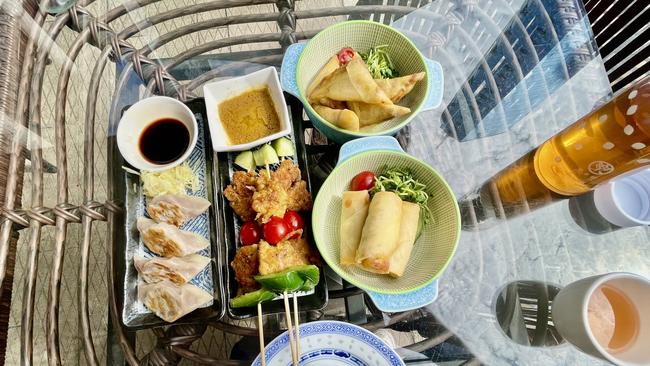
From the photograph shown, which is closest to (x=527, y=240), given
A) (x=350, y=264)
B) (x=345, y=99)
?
(x=350, y=264)

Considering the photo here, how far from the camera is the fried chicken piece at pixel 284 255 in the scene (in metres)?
1.23

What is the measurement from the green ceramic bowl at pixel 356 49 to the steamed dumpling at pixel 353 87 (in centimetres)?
8

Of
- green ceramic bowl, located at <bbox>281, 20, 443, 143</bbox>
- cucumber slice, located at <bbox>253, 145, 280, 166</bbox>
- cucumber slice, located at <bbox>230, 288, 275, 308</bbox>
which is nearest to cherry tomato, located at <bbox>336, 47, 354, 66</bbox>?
green ceramic bowl, located at <bbox>281, 20, 443, 143</bbox>

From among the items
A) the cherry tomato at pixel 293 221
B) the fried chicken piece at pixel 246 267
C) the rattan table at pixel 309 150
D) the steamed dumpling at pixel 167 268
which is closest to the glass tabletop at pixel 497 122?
the rattan table at pixel 309 150

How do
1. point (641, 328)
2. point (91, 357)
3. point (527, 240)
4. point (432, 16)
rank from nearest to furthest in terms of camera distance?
point (641, 328)
point (91, 357)
point (527, 240)
point (432, 16)

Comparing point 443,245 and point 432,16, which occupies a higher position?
point 432,16

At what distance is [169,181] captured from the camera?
142cm

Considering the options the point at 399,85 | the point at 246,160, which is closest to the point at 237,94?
the point at 246,160

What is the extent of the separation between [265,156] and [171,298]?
1.78 ft

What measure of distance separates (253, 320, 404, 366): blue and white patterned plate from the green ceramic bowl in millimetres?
596

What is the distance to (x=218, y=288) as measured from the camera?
1312 millimetres

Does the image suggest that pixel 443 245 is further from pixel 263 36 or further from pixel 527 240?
pixel 263 36

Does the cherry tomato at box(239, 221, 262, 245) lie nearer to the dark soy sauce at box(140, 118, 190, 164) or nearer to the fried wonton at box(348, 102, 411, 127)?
the dark soy sauce at box(140, 118, 190, 164)

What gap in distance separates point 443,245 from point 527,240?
366 mm
